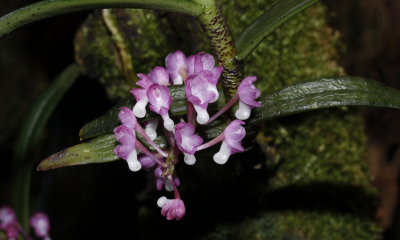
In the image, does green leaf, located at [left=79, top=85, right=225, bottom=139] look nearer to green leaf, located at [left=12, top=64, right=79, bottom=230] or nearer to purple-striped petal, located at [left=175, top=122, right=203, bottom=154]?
purple-striped petal, located at [left=175, top=122, right=203, bottom=154]

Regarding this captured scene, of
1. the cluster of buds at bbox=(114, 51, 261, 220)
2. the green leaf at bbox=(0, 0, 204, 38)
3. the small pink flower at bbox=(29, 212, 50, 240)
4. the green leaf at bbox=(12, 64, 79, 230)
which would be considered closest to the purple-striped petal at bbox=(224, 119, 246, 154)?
the cluster of buds at bbox=(114, 51, 261, 220)

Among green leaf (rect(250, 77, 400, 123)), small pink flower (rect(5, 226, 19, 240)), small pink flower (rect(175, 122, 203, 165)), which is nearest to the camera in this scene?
small pink flower (rect(175, 122, 203, 165))

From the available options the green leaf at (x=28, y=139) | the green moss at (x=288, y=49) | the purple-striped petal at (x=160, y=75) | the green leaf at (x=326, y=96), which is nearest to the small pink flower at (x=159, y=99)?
the purple-striped petal at (x=160, y=75)

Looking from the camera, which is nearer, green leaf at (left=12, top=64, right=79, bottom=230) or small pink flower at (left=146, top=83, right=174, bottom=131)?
small pink flower at (left=146, top=83, right=174, bottom=131)

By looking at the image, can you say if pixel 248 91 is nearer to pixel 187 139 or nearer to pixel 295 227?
pixel 187 139

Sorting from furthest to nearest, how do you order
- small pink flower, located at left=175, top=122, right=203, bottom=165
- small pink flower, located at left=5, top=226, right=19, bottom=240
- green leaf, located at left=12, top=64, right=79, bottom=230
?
green leaf, located at left=12, top=64, right=79, bottom=230, small pink flower, located at left=5, top=226, right=19, bottom=240, small pink flower, located at left=175, top=122, right=203, bottom=165

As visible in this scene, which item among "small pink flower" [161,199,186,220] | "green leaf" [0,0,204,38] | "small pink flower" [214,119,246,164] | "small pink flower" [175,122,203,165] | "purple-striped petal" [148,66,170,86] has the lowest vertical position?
"small pink flower" [161,199,186,220]

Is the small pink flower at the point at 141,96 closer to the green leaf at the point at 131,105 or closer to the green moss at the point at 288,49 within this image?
the green leaf at the point at 131,105

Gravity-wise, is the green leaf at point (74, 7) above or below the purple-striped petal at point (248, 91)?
above

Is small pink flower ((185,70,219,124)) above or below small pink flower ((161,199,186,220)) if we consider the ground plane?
above
